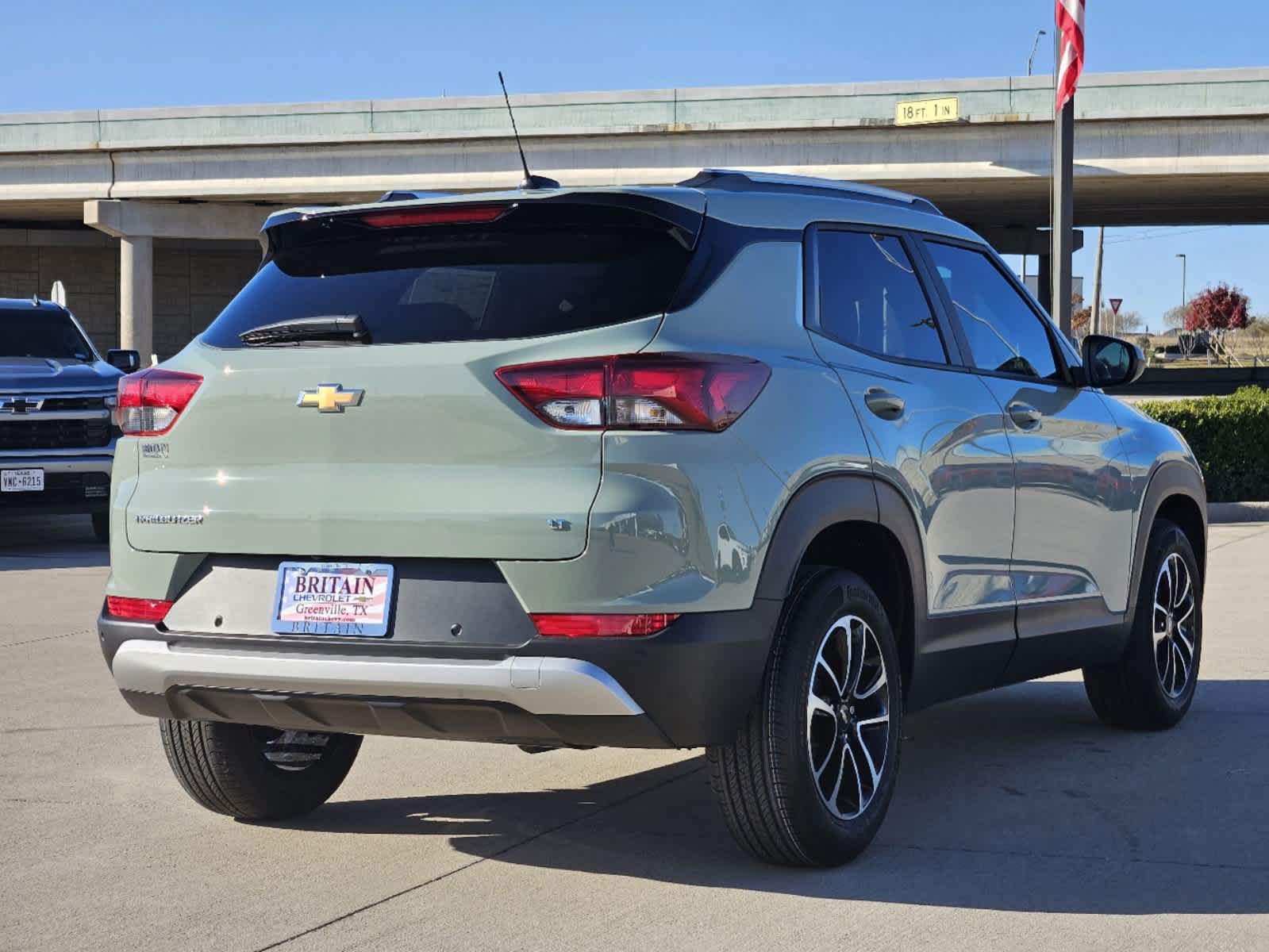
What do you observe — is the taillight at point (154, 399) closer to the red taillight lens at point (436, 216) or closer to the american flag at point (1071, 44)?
the red taillight lens at point (436, 216)

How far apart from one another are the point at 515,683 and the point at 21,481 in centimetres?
1053

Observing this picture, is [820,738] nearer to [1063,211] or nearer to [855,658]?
[855,658]

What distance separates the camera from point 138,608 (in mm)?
4871

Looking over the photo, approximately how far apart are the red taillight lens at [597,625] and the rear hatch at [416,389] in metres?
0.15

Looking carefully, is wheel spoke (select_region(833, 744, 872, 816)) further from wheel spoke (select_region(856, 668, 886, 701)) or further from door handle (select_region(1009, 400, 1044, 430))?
door handle (select_region(1009, 400, 1044, 430))

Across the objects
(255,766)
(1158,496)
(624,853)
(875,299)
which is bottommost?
(624,853)

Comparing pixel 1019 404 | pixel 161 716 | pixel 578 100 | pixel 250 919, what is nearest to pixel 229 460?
pixel 161 716

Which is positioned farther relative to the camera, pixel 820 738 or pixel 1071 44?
pixel 1071 44

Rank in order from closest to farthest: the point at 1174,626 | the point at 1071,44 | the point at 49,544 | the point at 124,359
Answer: the point at 1174,626 < the point at 124,359 < the point at 49,544 < the point at 1071,44

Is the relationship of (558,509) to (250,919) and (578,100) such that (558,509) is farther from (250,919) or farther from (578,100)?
(578,100)

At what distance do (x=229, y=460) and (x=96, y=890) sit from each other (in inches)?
46.2

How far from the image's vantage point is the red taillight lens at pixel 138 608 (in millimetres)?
4820

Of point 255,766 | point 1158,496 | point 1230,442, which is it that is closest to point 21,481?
point 255,766

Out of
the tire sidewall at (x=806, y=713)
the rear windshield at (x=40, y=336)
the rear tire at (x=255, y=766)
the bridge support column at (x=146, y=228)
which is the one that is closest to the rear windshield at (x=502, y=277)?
the tire sidewall at (x=806, y=713)
